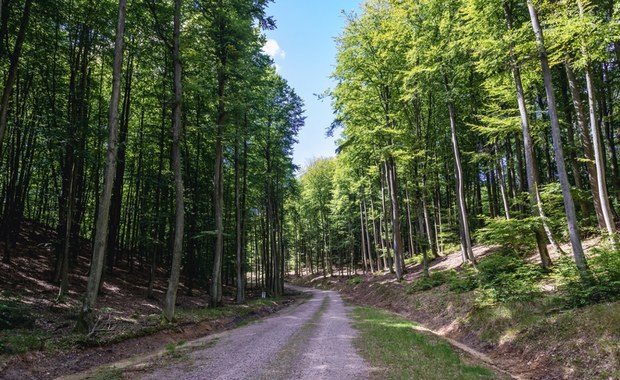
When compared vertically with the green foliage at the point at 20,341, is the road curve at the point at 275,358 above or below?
below

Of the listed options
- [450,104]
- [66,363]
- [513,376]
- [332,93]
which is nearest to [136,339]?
[66,363]

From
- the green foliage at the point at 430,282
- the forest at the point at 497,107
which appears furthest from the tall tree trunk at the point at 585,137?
the green foliage at the point at 430,282

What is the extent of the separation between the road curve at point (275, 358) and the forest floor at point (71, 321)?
6.11 ft

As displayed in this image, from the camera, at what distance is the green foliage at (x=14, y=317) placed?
8680 millimetres

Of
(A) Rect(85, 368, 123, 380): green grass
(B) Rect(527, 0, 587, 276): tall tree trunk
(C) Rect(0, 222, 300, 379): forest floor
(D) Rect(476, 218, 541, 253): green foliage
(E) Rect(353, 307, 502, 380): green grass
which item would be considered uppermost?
(B) Rect(527, 0, 587, 276): tall tree trunk

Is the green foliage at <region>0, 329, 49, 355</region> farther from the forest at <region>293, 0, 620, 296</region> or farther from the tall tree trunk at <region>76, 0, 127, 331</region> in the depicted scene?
the forest at <region>293, 0, 620, 296</region>

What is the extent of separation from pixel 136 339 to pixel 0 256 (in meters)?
11.3

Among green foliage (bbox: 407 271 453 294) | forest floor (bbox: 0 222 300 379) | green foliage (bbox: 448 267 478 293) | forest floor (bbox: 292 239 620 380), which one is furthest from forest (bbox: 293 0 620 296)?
forest floor (bbox: 0 222 300 379)

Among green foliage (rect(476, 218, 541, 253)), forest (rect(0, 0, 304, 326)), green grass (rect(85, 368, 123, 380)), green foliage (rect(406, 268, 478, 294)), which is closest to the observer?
green grass (rect(85, 368, 123, 380))

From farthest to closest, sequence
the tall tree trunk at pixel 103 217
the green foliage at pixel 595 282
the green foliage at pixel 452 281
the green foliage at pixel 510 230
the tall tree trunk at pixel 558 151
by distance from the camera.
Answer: the green foliage at pixel 452 281
the green foliage at pixel 510 230
the tall tree trunk at pixel 558 151
the tall tree trunk at pixel 103 217
the green foliage at pixel 595 282

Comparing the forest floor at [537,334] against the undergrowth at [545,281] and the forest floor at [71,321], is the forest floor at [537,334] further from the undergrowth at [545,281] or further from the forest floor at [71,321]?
the forest floor at [71,321]

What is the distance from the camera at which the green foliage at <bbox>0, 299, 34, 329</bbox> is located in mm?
8680

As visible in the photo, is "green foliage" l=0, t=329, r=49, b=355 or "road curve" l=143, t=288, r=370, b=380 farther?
Answer: "green foliage" l=0, t=329, r=49, b=355

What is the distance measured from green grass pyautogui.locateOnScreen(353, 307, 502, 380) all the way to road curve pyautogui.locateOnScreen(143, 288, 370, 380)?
1.39 feet
